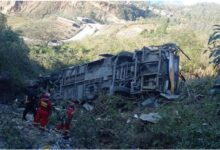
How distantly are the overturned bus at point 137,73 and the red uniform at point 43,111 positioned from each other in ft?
15.8

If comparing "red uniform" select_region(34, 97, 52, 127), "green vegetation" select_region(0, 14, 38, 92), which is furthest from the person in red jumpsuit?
"green vegetation" select_region(0, 14, 38, 92)

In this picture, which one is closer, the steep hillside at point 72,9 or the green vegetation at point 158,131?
the green vegetation at point 158,131

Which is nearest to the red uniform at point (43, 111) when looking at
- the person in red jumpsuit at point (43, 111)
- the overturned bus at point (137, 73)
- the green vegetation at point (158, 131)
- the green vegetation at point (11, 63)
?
the person in red jumpsuit at point (43, 111)

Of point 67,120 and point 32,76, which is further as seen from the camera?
point 32,76

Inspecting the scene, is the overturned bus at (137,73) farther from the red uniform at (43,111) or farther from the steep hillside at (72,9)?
the steep hillside at (72,9)

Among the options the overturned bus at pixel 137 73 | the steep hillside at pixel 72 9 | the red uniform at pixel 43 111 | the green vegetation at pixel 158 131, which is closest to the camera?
the green vegetation at pixel 158 131

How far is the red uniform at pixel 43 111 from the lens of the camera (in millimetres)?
9344

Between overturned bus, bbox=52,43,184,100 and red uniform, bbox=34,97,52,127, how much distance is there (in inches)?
189

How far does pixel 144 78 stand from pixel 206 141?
20.1 ft

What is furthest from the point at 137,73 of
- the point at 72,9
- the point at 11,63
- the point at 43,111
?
the point at 72,9

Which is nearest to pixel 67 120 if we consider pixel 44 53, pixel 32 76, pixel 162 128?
pixel 162 128

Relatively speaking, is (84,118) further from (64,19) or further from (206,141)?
(64,19)

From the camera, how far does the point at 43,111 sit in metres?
9.43

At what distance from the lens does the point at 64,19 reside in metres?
43.1
